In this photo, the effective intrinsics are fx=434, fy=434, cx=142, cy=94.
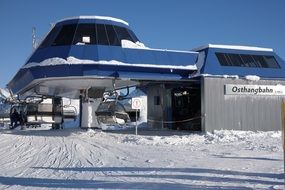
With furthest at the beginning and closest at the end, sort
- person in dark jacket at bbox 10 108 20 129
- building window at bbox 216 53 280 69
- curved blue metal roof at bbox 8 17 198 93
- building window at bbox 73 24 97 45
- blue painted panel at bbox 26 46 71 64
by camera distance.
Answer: person in dark jacket at bbox 10 108 20 129
building window at bbox 216 53 280 69
building window at bbox 73 24 97 45
blue painted panel at bbox 26 46 71 64
curved blue metal roof at bbox 8 17 198 93

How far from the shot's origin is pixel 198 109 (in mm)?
28969

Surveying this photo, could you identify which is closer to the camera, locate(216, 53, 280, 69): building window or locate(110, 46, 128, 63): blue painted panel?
locate(110, 46, 128, 63): blue painted panel

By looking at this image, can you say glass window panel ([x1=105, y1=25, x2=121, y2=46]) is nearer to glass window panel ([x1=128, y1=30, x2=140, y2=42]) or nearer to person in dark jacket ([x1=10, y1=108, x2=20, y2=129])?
glass window panel ([x1=128, y1=30, x2=140, y2=42])

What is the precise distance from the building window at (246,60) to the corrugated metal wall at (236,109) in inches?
63.7

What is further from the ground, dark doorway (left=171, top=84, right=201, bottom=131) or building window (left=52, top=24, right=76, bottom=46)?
building window (left=52, top=24, right=76, bottom=46)

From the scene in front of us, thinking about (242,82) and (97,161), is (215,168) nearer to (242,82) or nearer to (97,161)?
(97,161)

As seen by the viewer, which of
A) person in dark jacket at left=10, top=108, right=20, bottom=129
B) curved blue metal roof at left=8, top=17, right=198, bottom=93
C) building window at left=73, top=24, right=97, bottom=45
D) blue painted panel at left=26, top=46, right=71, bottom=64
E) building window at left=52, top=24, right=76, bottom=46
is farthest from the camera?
person in dark jacket at left=10, top=108, right=20, bottom=129

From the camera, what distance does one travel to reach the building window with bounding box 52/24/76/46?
78.5 ft

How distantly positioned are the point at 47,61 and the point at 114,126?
469 inches

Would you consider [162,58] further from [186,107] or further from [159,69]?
[186,107]

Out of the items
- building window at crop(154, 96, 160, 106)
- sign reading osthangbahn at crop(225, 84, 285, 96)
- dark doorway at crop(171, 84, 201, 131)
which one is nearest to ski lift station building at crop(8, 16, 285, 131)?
sign reading osthangbahn at crop(225, 84, 285, 96)

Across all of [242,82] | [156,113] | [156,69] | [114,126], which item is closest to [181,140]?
[156,69]

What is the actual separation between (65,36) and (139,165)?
13882 mm

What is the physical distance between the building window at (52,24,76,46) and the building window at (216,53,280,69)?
352 inches
